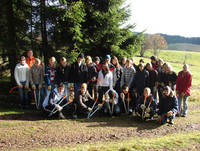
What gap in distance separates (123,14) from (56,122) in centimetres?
860

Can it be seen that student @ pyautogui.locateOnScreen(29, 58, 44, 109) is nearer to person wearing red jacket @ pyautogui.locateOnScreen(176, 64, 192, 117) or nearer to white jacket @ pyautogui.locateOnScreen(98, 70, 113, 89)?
white jacket @ pyautogui.locateOnScreen(98, 70, 113, 89)

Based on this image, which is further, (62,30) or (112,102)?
(62,30)

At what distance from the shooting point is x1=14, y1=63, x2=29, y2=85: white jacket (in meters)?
6.93

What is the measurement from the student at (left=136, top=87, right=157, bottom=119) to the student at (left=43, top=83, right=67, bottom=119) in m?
2.90

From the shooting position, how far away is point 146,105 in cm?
626

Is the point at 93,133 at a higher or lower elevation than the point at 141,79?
lower

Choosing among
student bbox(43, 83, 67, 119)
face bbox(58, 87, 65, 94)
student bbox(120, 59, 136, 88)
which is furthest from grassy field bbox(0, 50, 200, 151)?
student bbox(120, 59, 136, 88)

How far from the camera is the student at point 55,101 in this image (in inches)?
245

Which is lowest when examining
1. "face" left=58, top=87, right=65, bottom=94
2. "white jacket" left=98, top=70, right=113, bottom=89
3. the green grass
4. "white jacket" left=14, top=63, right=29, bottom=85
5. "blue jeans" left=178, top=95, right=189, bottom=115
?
the green grass

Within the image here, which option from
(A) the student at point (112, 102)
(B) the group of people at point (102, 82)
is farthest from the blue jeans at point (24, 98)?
(A) the student at point (112, 102)

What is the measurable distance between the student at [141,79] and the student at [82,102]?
212 cm

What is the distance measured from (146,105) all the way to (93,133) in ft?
7.69

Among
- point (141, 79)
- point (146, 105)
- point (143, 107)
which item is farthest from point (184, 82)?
point (143, 107)

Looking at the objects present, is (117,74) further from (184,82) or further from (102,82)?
(184,82)
